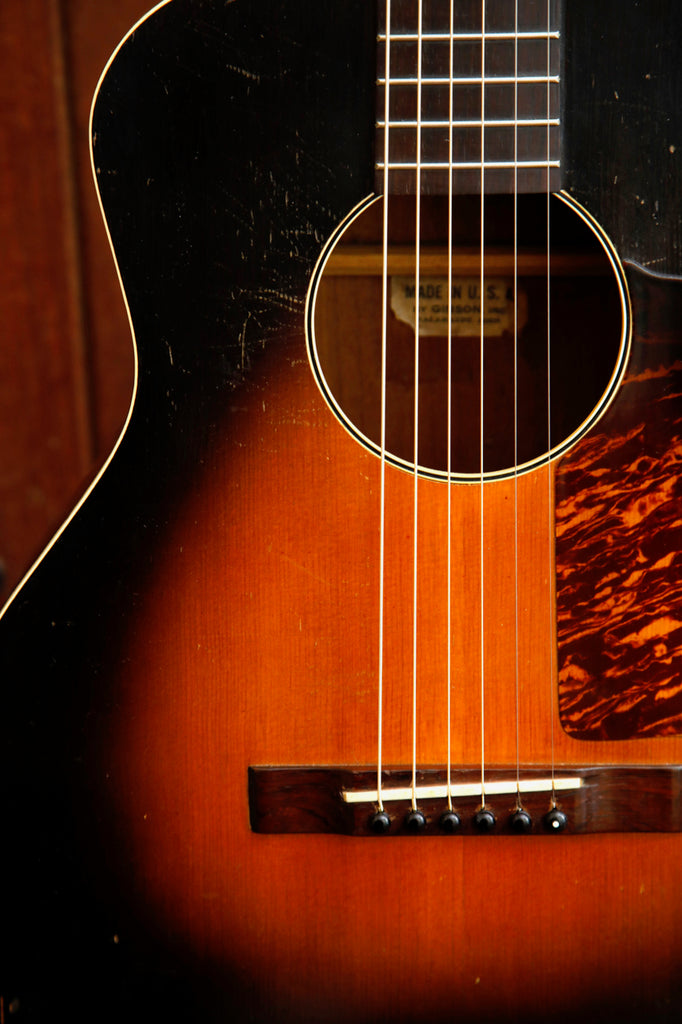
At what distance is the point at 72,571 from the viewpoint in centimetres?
55

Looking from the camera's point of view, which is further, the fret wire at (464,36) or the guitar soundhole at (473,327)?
the guitar soundhole at (473,327)

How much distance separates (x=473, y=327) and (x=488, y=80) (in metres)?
0.21

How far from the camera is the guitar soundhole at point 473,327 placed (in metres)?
0.69

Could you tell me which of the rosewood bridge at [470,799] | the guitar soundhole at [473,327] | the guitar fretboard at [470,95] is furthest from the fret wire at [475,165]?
the rosewood bridge at [470,799]

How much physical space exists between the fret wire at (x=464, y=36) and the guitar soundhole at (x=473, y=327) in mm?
130

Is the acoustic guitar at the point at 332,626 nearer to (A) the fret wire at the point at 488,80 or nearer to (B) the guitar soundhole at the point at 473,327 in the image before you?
(A) the fret wire at the point at 488,80

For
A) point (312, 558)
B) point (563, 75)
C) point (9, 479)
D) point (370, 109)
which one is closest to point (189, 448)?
point (312, 558)

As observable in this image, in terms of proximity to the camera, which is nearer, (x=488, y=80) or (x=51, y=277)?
(x=488, y=80)

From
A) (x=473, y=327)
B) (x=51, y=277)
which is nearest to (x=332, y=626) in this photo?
(x=473, y=327)

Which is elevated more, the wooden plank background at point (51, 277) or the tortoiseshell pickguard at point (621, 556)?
the wooden plank background at point (51, 277)

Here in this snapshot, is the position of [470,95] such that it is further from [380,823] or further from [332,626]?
[380,823]

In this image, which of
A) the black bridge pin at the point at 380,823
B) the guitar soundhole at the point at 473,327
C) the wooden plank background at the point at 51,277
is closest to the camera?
the black bridge pin at the point at 380,823

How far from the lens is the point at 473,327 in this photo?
723mm

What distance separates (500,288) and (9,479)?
607mm
